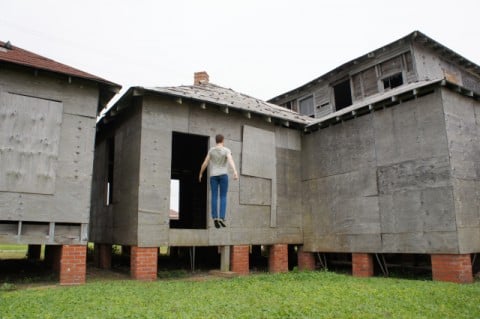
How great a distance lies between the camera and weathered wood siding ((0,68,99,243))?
29.9 ft

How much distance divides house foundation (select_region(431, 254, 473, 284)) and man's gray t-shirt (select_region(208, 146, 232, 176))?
6.66 metres

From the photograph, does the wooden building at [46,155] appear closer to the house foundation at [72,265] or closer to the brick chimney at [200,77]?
the house foundation at [72,265]

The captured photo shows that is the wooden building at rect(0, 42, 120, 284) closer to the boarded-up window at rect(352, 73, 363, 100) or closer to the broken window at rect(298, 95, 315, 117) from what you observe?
the boarded-up window at rect(352, 73, 363, 100)

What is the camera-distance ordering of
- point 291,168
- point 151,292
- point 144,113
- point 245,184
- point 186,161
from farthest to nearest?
point 186,161
point 291,168
point 245,184
point 144,113
point 151,292

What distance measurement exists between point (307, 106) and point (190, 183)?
815 centimetres

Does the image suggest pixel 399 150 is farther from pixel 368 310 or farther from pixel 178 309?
pixel 178 309

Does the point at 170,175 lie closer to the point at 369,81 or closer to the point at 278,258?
the point at 278,258

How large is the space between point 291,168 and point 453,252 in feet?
20.5

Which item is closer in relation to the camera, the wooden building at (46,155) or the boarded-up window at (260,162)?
the wooden building at (46,155)

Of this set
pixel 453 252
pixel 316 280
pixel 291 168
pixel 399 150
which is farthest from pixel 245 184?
pixel 453 252

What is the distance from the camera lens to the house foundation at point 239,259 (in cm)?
1233

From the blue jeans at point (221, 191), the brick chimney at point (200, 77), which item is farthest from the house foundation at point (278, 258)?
the brick chimney at point (200, 77)

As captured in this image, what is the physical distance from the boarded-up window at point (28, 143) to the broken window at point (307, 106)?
48.2 ft

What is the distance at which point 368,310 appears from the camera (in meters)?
6.50
